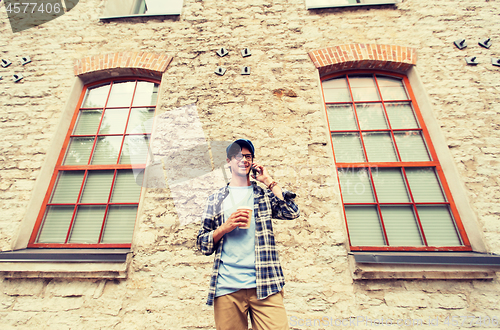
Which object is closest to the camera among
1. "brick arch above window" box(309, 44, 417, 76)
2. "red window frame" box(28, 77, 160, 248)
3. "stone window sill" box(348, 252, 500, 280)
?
"stone window sill" box(348, 252, 500, 280)

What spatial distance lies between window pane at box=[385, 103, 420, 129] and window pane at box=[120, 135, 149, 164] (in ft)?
11.6

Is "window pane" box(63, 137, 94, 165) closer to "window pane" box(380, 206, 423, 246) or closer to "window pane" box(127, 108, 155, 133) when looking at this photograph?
"window pane" box(127, 108, 155, 133)

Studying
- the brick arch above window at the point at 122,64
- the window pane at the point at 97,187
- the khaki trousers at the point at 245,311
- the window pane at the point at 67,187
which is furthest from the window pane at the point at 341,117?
the window pane at the point at 67,187

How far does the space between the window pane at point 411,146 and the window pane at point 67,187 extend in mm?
4397

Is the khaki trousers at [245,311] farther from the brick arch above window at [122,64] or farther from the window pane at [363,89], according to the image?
the brick arch above window at [122,64]

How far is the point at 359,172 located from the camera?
269 centimetres

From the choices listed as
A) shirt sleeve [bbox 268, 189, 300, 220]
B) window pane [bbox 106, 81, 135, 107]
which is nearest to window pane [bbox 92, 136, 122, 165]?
window pane [bbox 106, 81, 135, 107]

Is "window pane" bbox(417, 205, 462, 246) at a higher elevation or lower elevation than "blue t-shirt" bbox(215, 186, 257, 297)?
higher

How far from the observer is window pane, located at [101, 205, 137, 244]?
2529mm

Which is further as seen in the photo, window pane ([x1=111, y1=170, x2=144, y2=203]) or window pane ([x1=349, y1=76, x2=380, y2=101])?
window pane ([x1=349, y1=76, x2=380, y2=101])

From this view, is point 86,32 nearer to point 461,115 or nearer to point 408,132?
point 408,132

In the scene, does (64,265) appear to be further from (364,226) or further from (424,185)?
(424,185)

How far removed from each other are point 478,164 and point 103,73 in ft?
17.6

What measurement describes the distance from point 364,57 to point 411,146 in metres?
1.45
